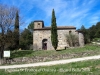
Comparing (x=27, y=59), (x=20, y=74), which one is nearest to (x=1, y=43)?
(x=27, y=59)

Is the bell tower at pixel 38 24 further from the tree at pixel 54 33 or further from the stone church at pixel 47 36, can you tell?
the tree at pixel 54 33

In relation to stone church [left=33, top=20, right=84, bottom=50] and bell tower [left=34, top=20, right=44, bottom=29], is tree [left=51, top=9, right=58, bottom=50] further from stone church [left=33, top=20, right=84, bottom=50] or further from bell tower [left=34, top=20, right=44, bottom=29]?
bell tower [left=34, top=20, right=44, bottom=29]

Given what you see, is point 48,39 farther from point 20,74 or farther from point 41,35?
point 20,74

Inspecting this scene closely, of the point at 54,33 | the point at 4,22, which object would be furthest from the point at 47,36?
the point at 4,22

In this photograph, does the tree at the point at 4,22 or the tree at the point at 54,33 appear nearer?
the tree at the point at 4,22

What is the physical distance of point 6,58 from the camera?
728 inches

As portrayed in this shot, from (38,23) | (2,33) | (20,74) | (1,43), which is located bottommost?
(20,74)

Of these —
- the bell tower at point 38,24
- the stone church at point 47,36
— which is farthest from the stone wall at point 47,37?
the bell tower at point 38,24

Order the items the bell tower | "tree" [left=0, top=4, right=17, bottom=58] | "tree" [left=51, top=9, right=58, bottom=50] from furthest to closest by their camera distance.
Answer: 1. the bell tower
2. "tree" [left=51, top=9, right=58, bottom=50]
3. "tree" [left=0, top=4, right=17, bottom=58]

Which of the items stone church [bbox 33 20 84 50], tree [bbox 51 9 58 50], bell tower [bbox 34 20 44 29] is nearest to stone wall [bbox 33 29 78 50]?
stone church [bbox 33 20 84 50]

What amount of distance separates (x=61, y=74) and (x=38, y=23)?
40.5m

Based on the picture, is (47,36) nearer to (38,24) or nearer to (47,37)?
(47,37)

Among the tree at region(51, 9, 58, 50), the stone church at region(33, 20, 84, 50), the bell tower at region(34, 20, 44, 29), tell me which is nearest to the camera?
the tree at region(51, 9, 58, 50)

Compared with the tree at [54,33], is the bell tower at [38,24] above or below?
above
